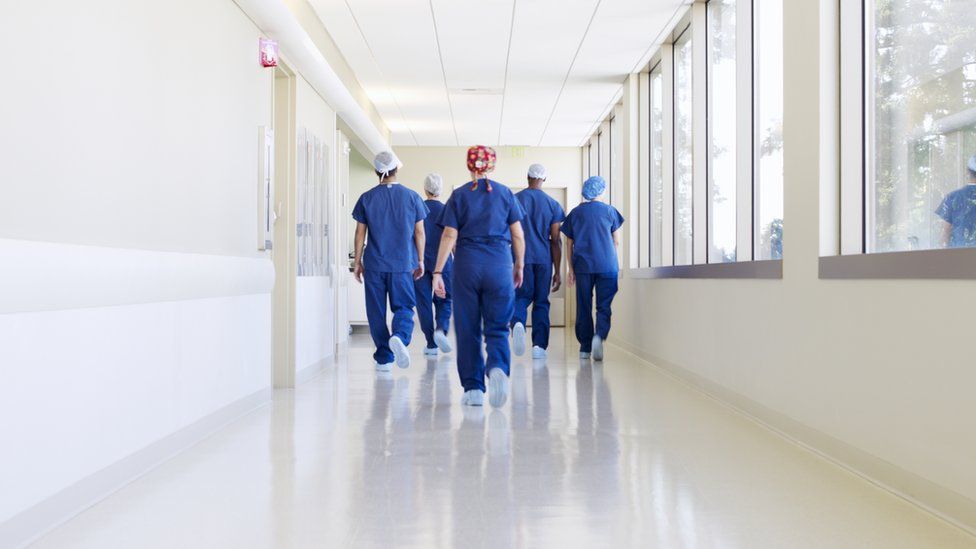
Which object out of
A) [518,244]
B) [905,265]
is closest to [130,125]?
[518,244]

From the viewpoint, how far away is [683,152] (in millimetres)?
7848

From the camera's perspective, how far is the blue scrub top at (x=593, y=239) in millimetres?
8008

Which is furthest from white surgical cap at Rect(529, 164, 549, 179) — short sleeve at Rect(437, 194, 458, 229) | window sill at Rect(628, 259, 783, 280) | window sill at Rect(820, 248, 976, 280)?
window sill at Rect(820, 248, 976, 280)

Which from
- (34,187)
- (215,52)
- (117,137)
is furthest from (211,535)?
(215,52)

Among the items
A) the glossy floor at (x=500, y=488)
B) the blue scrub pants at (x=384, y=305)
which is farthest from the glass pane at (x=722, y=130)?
the blue scrub pants at (x=384, y=305)

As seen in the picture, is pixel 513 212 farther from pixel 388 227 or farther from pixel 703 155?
pixel 703 155

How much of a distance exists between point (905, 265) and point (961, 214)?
0.78ft

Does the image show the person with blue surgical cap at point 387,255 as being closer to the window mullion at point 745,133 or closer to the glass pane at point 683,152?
the glass pane at point 683,152

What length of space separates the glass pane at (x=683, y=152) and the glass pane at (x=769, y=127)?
1887 mm

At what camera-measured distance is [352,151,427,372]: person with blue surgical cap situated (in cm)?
718

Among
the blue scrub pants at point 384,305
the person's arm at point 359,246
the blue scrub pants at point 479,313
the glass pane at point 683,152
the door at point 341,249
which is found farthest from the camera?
the door at point 341,249

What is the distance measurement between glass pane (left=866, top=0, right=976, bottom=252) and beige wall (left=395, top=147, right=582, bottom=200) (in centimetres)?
1031

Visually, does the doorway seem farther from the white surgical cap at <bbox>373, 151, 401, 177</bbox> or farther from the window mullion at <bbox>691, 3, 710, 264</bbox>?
the window mullion at <bbox>691, 3, 710, 264</bbox>

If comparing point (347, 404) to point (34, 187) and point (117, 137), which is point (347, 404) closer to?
point (117, 137)
